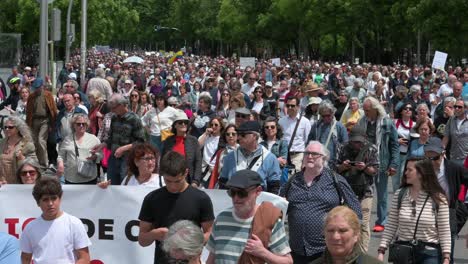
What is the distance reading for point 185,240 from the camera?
5.66 metres

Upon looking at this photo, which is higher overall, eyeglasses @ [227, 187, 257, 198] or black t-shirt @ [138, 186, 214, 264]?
eyeglasses @ [227, 187, 257, 198]

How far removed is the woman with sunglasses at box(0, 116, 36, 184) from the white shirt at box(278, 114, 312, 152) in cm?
382

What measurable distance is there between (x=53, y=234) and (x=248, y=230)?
1388mm

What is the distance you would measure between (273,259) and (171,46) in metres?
192

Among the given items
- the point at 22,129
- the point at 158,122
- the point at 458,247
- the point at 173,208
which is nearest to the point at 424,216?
the point at 173,208

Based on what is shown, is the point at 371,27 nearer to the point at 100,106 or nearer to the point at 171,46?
the point at 100,106

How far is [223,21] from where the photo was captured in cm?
11181

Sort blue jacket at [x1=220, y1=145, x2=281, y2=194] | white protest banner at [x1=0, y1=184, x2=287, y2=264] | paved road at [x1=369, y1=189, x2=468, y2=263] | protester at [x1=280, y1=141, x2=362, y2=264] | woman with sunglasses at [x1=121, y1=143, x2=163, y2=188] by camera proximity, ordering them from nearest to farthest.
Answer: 1. protester at [x1=280, y1=141, x2=362, y2=264]
2. woman with sunglasses at [x1=121, y1=143, x2=163, y2=188]
3. white protest banner at [x1=0, y1=184, x2=287, y2=264]
4. blue jacket at [x1=220, y1=145, x2=281, y2=194]
5. paved road at [x1=369, y1=189, x2=468, y2=263]

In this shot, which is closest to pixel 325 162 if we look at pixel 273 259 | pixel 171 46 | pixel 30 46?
pixel 273 259

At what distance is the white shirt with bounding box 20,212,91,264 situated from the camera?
283 inches

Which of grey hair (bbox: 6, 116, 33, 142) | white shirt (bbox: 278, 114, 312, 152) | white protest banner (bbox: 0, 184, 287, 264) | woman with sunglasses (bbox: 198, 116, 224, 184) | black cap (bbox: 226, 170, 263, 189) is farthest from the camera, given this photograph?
white shirt (bbox: 278, 114, 312, 152)

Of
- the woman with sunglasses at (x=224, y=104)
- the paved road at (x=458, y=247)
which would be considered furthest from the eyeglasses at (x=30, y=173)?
the woman with sunglasses at (x=224, y=104)

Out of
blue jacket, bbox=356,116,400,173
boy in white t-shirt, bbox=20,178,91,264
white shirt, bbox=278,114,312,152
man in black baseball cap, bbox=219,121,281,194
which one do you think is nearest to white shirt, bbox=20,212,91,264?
boy in white t-shirt, bbox=20,178,91,264

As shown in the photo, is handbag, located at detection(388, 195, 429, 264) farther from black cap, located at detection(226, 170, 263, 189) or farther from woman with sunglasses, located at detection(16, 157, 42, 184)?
woman with sunglasses, located at detection(16, 157, 42, 184)
